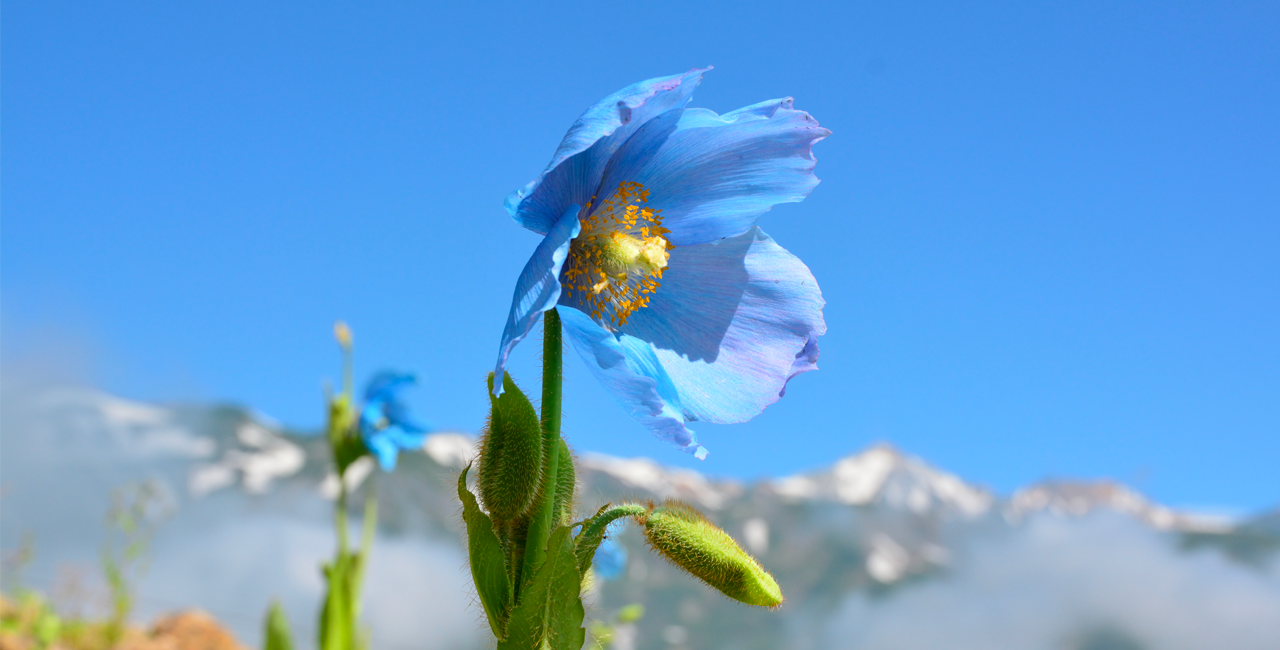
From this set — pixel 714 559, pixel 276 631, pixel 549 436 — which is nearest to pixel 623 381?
pixel 549 436

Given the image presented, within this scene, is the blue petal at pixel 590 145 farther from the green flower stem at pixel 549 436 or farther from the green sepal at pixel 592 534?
the green sepal at pixel 592 534

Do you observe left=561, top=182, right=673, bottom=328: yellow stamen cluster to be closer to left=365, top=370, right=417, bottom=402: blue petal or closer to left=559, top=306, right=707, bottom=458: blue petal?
left=559, top=306, right=707, bottom=458: blue petal

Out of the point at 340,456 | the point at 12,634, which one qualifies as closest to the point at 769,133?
the point at 340,456

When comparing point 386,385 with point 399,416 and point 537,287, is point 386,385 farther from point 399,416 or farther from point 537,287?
point 537,287

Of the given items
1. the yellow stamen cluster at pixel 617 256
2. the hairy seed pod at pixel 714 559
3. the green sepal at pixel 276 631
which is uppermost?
the yellow stamen cluster at pixel 617 256

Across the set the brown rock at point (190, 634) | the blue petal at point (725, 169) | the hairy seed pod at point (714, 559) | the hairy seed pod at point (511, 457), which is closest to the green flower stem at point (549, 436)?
the hairy seed pod at point (511, 457)

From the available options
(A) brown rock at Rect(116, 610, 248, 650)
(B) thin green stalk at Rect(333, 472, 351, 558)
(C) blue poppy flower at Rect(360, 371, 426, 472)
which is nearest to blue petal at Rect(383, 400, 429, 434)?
(C) blue poppy flower at Rect(360, 371, 426, 472)
